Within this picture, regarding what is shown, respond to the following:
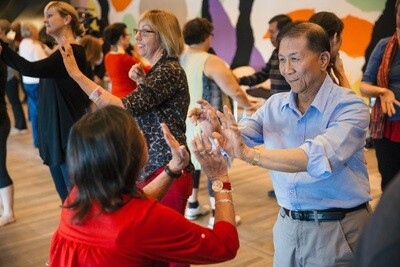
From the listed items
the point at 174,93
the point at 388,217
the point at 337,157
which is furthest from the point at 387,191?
the point at 174,93

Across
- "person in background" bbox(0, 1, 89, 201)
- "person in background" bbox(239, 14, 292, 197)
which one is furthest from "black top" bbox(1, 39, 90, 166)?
"person in background" bbox(239, 14, 292, 197)

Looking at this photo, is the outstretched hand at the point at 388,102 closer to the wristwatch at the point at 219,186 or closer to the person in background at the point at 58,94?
the wristwatch at the point at 219,186

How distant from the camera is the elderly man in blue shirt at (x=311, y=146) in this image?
139cm

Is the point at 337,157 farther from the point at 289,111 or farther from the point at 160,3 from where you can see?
the point at 160,3

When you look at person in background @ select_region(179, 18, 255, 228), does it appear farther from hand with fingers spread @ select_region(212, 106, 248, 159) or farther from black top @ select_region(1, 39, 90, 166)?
hand with fingers spread @ select_region(212, 106, 248, 159)

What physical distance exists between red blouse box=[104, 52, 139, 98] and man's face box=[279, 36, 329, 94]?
73.7 inches

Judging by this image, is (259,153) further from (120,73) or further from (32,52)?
(32,52)

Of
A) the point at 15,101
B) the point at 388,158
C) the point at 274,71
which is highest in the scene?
the point at 274,71

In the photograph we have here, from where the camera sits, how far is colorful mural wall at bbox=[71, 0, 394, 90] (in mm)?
5547

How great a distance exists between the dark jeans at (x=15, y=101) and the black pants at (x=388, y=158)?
5.14 metres

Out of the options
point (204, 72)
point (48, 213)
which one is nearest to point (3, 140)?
point (48, 213)

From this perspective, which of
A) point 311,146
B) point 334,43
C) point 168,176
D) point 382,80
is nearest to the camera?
point 311,146

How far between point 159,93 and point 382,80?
1313 mm

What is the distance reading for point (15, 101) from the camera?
6605 mm
